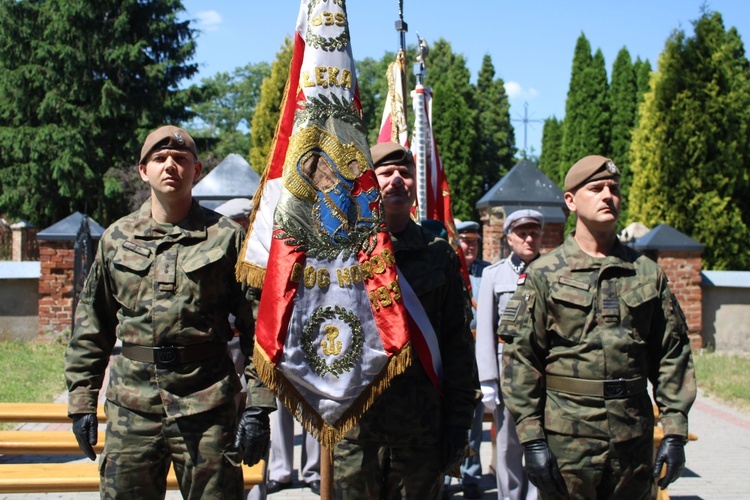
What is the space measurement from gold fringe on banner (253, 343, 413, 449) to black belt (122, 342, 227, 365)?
340 millimetres

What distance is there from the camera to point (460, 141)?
3275cm

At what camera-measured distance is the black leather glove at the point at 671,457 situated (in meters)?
3.05

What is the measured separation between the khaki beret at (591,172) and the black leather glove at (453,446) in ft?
3.93

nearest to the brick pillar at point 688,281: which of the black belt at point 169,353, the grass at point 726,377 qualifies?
the grass at point 726,377

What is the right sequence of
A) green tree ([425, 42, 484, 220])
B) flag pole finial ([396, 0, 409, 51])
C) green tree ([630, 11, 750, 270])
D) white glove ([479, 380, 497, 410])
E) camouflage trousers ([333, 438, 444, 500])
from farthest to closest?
1. green tree ([425, 42, 484, 220])
2. green tree ([630, 11, 750, 270])
3. white glove ([479, 380, 497, 410])
4. flag pole finial ([396, 0, 409, 51])
5. camouflage trousers ([333, 438, 444, 500])

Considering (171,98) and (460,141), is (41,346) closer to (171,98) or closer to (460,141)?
(171,98)

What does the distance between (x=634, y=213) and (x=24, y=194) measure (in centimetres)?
2142

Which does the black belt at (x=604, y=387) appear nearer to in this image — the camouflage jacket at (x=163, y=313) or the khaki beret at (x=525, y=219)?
the camouflage jacket at (x=163, y=313)

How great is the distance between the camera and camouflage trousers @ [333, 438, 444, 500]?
2910 mm

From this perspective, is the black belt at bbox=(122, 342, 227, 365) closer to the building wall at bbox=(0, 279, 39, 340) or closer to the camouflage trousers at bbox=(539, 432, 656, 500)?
the camouflage trousers at bbox=(539, 432, 656, 500)

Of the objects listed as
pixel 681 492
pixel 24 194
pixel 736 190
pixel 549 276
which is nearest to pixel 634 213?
pixel 736 190

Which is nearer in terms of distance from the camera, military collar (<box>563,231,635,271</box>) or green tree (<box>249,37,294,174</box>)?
military collar (<box>563,231,635,271</box>)

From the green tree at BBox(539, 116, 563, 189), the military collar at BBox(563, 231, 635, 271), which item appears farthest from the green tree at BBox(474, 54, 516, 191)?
the military collar at BBox(563, 231, 635, 271)

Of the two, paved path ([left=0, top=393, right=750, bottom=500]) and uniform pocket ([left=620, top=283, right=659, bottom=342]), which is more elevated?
uniform pocket ([left=620, top=283, right=659, bottom=342])
